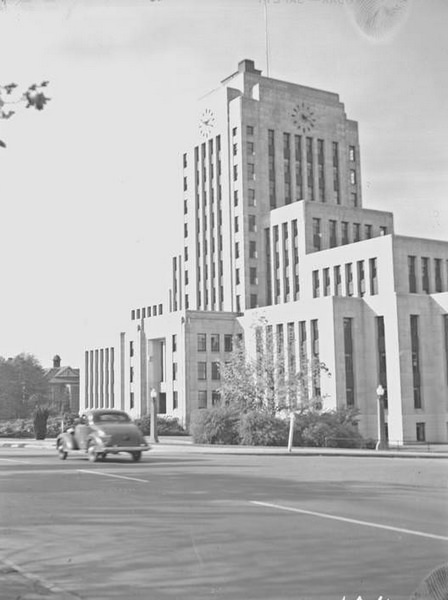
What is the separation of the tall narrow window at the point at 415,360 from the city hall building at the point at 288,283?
0.10 m

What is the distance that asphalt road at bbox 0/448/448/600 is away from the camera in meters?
4.96

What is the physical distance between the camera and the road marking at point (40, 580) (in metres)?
5.03

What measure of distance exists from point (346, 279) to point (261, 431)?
3053 cm

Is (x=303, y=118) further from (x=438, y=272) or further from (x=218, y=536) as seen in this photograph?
(x=218, y=536)

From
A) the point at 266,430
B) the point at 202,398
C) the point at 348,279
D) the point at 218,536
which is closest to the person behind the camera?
the point at 218,536

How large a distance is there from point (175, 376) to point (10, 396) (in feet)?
77.4

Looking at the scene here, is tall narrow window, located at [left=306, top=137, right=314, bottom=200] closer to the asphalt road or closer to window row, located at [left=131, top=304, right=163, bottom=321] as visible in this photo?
window row, located at [left=131, top=304, right=163, bottom=321]

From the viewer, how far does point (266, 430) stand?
31.3 meters

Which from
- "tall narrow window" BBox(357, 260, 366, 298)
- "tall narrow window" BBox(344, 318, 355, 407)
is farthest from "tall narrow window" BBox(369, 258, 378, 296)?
"tall narrow window" BBox(344, 318, 355, 407)

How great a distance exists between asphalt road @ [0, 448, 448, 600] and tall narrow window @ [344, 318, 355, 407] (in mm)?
38446

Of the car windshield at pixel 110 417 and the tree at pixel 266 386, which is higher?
the tree at pixel 266 386

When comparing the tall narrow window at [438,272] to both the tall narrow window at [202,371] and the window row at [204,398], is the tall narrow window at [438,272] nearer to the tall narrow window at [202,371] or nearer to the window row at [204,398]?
the window row at [204,398]

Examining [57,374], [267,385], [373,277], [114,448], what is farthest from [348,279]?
[114,448]

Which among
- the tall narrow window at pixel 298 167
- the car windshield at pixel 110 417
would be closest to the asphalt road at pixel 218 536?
the car windshield at pixel 110 417
